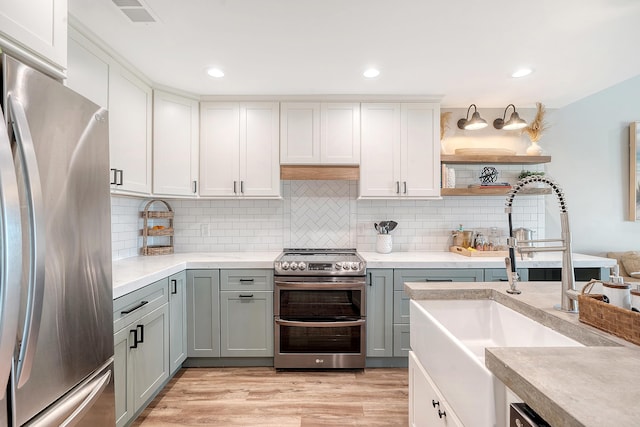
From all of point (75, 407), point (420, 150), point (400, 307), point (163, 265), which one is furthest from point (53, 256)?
point (420, 150)

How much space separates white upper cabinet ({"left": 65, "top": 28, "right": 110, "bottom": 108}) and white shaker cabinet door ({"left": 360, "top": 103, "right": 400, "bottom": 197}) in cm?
205

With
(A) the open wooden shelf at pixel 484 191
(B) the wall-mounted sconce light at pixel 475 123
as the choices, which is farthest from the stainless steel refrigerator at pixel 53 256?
(B) the wall-mounted sconce light at pixel 475 123

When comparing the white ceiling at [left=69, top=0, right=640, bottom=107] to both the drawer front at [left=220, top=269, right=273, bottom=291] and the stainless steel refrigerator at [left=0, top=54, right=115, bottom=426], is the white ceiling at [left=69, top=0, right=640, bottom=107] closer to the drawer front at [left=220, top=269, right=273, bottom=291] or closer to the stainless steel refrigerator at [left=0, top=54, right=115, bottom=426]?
the stainless steel refrigerator at [left=0, top=54, right=115, bottom=426]

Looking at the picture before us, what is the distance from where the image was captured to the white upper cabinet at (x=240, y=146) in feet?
9.70

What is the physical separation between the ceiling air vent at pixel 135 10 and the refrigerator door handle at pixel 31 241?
3.87 feet

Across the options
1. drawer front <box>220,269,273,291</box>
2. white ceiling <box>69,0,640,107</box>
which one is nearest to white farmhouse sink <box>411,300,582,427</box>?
drawer front <box>220,269,273,291</box>

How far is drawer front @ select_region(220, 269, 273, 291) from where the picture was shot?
2.61m

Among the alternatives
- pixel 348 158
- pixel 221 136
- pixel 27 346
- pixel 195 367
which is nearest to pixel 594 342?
pixel 27 346

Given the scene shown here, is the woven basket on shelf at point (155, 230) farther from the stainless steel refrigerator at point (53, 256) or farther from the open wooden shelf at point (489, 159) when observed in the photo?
the open wooden shelf at point (489, 159)

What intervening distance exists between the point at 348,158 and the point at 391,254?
1014mm

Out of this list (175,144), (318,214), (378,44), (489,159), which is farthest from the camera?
(318,214)

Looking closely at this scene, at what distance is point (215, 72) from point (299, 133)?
2.87ft

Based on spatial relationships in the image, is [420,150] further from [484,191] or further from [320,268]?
[320,268]

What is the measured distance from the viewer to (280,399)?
221 cm
